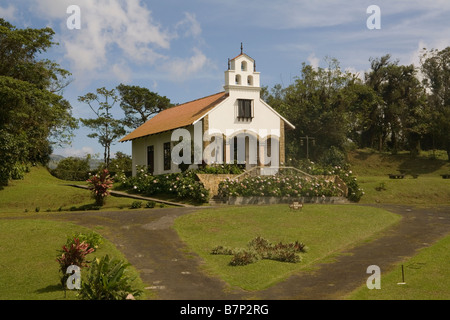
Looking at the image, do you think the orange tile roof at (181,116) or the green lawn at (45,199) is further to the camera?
the orange tile roof at (181,116)

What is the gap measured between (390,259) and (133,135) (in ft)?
110

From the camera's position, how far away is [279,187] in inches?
1257

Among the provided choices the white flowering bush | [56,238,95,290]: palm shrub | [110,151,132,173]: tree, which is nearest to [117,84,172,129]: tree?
[110,151,132,173]: tree

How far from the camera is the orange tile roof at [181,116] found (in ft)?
125

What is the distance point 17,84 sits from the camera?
35.1 m

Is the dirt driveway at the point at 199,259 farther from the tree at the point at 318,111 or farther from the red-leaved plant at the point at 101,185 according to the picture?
the tree at the point at 318,111

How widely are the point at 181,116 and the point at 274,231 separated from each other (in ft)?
74.3

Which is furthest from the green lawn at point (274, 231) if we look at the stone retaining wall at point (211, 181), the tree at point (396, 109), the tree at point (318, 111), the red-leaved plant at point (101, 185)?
the tree at point (396, 109)

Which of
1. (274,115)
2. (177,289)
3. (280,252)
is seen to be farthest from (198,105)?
(177,289)

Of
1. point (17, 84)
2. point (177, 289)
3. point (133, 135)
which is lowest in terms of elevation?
point (177, 289)

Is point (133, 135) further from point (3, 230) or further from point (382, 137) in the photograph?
point (382, 137)

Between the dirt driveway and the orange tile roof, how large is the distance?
1411 cm

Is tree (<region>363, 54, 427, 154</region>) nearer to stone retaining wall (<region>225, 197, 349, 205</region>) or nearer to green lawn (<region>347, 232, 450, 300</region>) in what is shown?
stone retaining wall (<region>225, 197, 349, 205</region>)

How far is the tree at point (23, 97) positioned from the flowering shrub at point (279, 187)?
1606cm
